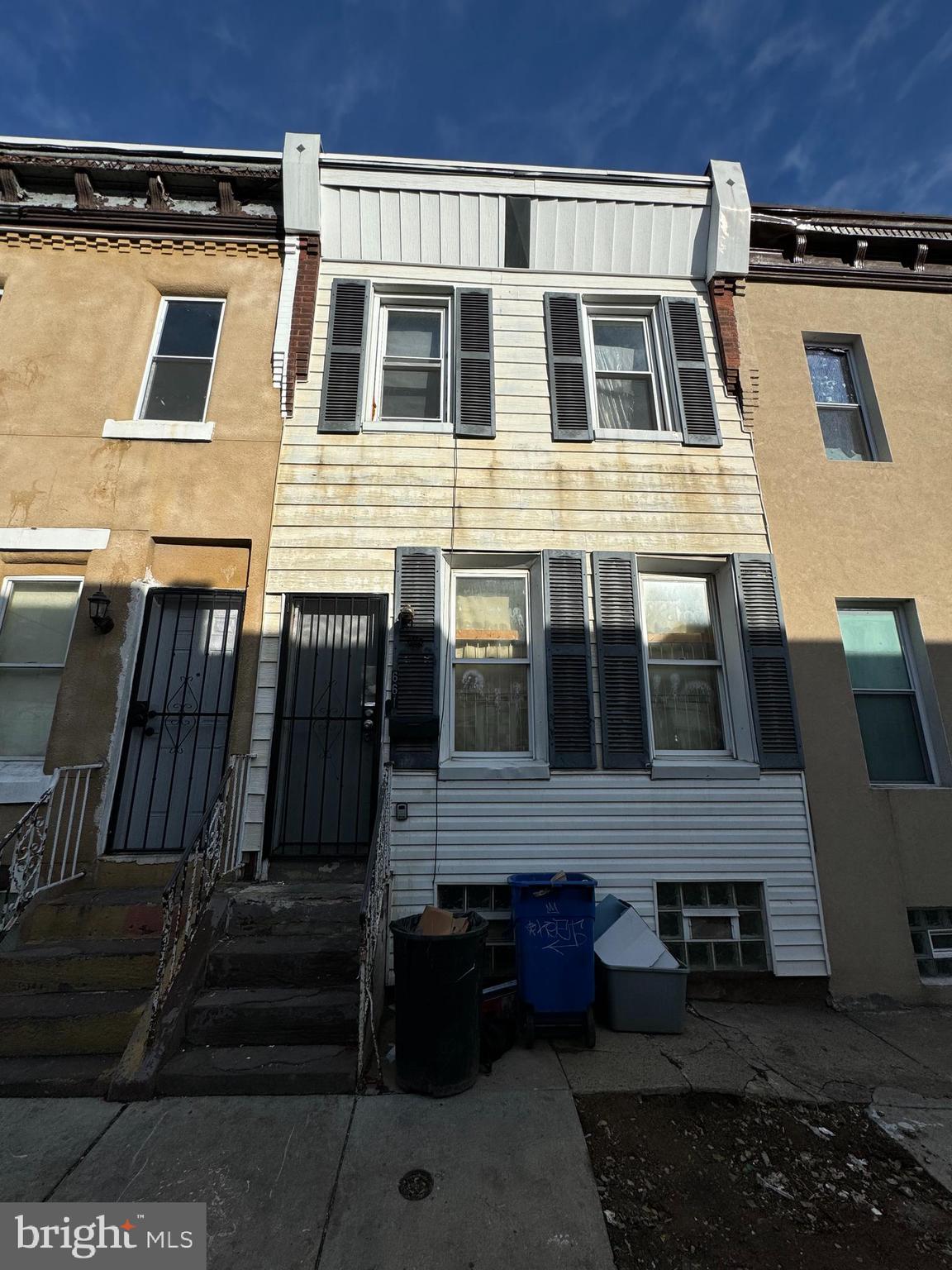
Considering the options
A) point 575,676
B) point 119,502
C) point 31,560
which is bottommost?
point 575,676

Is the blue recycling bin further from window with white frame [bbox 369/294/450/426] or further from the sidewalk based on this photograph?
window with white frame [bbox 369/294/450/426]

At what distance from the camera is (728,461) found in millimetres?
6348

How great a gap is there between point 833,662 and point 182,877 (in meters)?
5.75

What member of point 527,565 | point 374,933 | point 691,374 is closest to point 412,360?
point 527,565

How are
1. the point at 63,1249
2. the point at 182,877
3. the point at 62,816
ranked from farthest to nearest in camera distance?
the point at 62,816, the point at 182,877, the point at 63,1249

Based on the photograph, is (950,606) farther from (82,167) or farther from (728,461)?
(82,167)

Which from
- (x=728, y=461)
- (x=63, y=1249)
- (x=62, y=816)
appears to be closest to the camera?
(x=63, y=1249)

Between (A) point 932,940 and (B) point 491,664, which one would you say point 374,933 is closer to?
(B) point 491,664

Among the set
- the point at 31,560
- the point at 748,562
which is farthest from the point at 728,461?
the point at 31,560

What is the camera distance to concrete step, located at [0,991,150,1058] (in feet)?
12.0

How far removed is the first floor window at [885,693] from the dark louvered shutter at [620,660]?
213 centimetres

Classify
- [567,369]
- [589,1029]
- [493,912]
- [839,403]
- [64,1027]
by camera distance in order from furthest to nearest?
[839,403] < [567,369] < [493,912] < [589,1029] < [64,1027]

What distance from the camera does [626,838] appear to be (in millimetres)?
5238

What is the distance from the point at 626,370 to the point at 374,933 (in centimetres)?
623
